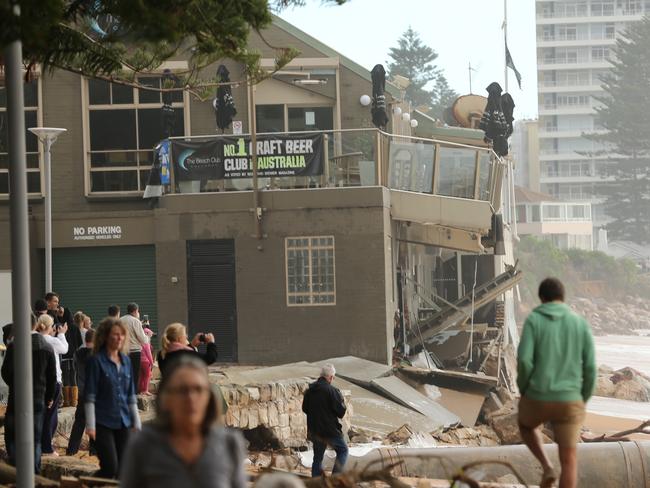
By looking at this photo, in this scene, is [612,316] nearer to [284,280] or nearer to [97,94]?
[97,94]

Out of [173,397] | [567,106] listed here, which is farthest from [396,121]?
[567,106]

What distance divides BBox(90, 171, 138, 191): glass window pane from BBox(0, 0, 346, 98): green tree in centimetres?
1680

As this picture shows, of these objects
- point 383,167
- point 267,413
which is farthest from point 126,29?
point 383,167

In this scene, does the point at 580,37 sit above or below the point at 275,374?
above

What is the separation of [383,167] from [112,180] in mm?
7454

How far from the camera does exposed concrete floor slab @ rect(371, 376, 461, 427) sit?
23.7 metres

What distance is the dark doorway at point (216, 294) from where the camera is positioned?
2888cm

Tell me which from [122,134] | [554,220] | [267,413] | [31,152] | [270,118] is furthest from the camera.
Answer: [554,220]

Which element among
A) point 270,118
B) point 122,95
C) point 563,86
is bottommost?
point 270,118

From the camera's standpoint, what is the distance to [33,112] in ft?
105

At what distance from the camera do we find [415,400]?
2439 centimetres

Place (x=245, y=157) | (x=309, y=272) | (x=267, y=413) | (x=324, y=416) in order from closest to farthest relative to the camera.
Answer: (x=324, y=416) < (x=267, y=413) < (x=245, y=157) < (x=309, y=272)

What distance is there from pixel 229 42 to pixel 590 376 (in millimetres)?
4727

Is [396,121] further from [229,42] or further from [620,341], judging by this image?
[620,341]
